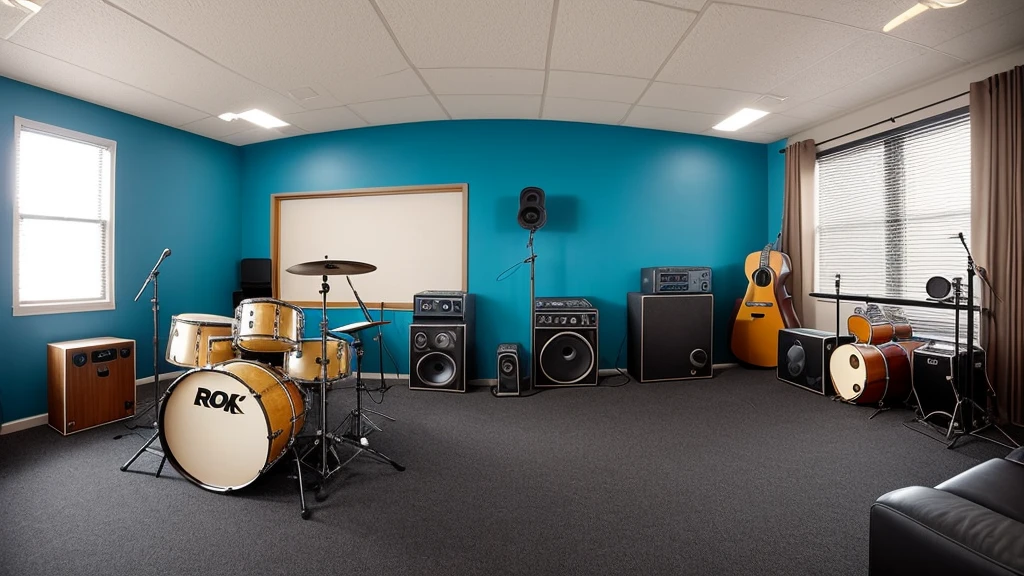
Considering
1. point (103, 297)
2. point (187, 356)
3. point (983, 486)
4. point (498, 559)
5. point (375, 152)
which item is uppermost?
point (375, 152)

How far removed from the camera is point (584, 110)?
12.5ft

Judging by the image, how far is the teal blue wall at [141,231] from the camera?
286cm

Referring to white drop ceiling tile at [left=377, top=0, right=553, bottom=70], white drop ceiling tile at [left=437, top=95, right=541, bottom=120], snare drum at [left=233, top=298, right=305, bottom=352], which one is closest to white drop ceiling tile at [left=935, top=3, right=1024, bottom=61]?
white drop ceiling tile at [left=377, top=0, right=553, bottom=70]

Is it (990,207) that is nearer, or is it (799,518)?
(799,518)

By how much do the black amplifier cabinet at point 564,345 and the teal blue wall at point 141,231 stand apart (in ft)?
11.8

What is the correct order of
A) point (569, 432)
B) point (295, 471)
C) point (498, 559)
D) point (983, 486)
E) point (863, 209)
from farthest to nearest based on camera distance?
point (863, 209) → point (569, 432) → point (295, 471) → point (498, 559) → point (983, 486)

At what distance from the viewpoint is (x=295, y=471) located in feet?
6.95

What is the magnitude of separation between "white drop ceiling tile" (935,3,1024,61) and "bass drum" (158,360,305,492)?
4.77 metres

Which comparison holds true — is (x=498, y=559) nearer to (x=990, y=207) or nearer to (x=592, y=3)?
(x=592, y=3)

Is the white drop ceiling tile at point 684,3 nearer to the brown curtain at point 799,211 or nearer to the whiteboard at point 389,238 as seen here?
the whiteboard at point 389,238

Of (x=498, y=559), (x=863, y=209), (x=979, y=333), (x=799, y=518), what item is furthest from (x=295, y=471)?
(x=863, y=209)

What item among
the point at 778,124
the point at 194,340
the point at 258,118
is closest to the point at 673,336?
the point at 778,124

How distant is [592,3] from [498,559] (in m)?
2.90

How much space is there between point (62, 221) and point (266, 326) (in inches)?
113
